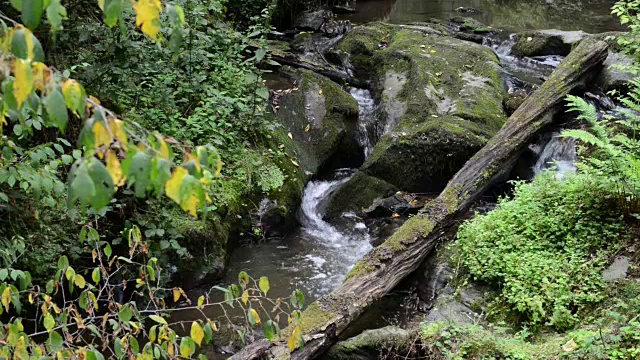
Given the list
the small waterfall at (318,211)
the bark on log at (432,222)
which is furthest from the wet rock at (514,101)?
the small waterfall at (318,211)

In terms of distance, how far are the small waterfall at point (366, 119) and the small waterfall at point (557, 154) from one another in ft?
9.42

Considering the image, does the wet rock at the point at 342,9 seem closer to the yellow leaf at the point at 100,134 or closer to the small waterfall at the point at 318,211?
the small waterfall at the point at 318,211

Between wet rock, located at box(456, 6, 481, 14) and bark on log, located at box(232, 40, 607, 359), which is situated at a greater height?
wet rock, located at box(456, 6, 481, 14)

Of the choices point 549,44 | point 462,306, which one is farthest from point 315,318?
point 549,44

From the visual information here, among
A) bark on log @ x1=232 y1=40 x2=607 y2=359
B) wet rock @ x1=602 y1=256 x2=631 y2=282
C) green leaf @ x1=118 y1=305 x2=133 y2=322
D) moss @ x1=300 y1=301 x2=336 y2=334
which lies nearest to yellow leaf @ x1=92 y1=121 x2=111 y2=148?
green leaf @ x1=118 y1=305 x2=133 y2=322

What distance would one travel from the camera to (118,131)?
A: 4.92 ft

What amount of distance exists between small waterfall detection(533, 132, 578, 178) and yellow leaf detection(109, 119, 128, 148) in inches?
327

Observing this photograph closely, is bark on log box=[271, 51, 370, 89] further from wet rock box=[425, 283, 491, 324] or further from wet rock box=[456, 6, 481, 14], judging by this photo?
wet rock box=[456, 6, 481, 14]

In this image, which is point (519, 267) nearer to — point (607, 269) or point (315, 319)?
point (607, 269)

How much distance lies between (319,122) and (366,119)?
1.15 m

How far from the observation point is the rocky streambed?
7.37m

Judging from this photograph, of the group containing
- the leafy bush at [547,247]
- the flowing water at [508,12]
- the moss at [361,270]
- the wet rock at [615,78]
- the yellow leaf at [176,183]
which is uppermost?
the flowing water at [508,12]

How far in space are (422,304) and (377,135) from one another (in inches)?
169

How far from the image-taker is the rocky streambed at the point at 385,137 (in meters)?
7.37
